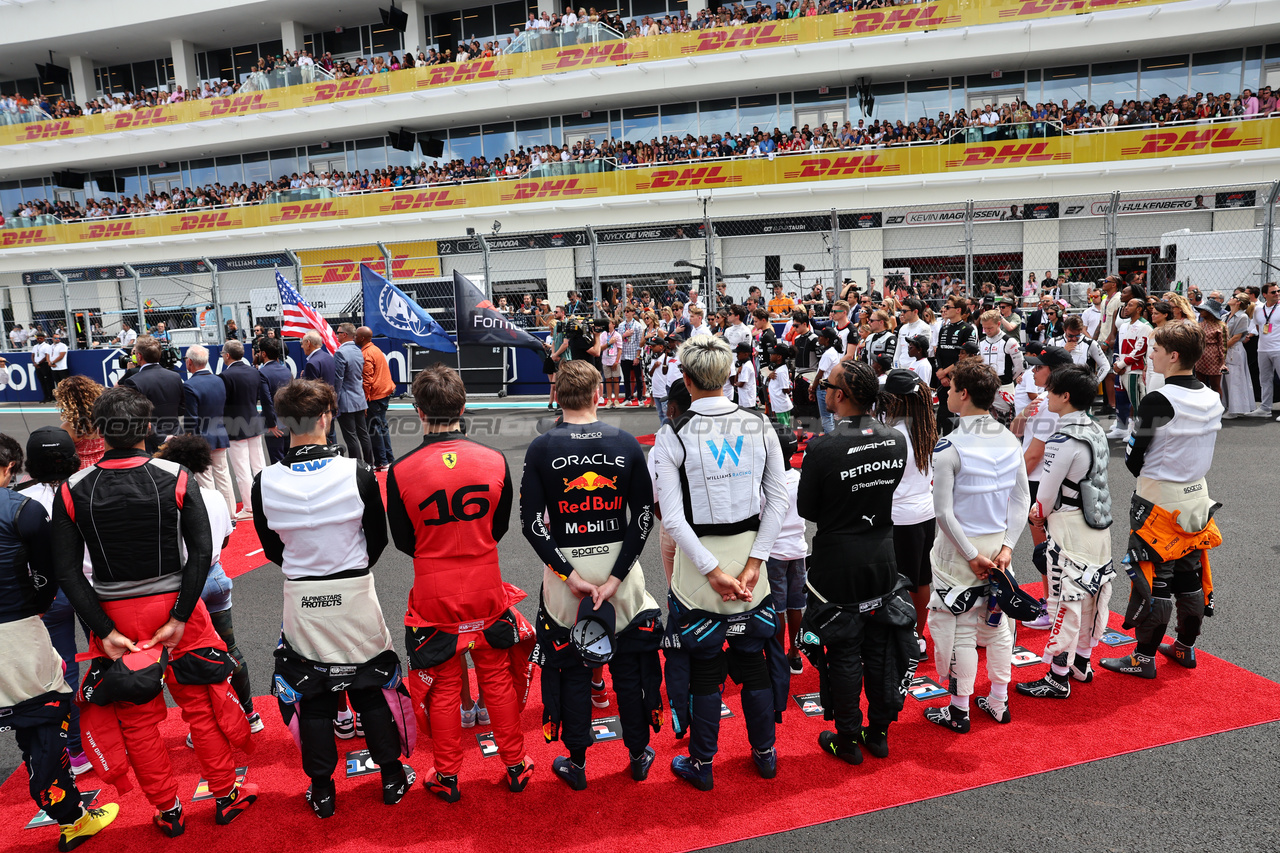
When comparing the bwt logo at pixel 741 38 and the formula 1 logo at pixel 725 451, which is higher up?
the bwt logo at pixel 741 38

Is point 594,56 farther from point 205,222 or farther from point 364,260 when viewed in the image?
point 205,222

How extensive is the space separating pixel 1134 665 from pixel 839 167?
21228 mm

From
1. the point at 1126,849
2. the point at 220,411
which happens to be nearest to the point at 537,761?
the point at 1126,849

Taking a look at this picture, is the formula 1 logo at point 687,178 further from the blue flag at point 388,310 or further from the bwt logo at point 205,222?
the bwt logo at point 205,222

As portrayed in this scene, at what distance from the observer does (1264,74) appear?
2328 centimetres

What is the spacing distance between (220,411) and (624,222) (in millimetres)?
18953

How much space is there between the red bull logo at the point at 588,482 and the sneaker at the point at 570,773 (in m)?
1.32

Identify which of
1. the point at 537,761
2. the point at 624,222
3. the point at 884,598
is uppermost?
the point at 624,222

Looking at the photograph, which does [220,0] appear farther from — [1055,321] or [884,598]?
[884,598]

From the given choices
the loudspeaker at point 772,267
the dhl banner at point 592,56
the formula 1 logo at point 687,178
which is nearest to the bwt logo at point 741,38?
the dhl banner at point 592,56

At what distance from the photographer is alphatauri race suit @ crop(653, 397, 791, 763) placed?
3.39m

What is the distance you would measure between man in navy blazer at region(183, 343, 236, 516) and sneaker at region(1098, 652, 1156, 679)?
7410mm

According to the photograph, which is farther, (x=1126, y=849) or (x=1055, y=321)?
(x=1055, y=321)

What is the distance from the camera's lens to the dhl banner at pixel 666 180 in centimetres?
2114
